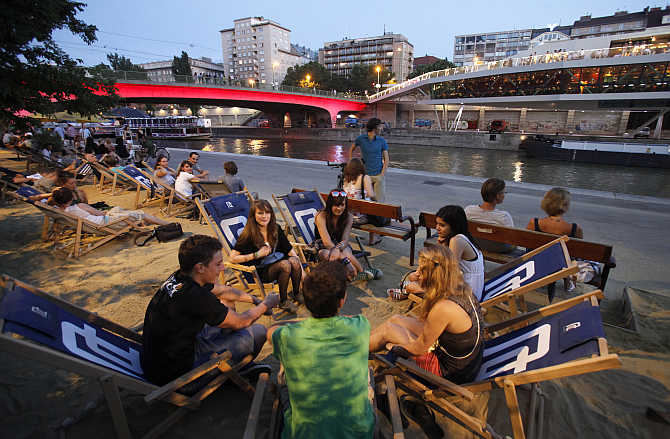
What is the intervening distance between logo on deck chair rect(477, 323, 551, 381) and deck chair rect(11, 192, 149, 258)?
4.93m

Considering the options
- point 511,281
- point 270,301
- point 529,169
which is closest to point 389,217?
point 511,281

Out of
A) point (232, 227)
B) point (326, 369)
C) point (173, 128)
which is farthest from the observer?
point (173, 128)

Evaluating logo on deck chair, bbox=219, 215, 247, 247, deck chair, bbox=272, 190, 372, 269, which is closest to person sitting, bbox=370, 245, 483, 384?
deck chair, bbox=272, 190, 372, 269

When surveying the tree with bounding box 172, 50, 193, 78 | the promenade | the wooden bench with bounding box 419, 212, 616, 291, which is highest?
the tree with bounding box 172, 50, 193, 78

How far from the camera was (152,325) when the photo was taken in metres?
1.89

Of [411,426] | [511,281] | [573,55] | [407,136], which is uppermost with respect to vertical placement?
[573,55]

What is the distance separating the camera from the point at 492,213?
3.66 m

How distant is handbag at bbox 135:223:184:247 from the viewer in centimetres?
502

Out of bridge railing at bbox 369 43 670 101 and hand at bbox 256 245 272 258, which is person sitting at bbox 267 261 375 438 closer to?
hand at bbox 256 245 272 258

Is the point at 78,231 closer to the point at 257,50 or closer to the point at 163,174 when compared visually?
the point at 163,174

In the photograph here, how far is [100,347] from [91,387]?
0.76 meters

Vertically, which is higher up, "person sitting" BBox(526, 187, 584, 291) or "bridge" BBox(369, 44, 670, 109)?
"bridge" BBox(369, 44, 670, 109)

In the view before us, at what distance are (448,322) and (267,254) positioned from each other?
201 cm

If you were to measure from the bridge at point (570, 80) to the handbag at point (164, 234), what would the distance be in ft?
135
